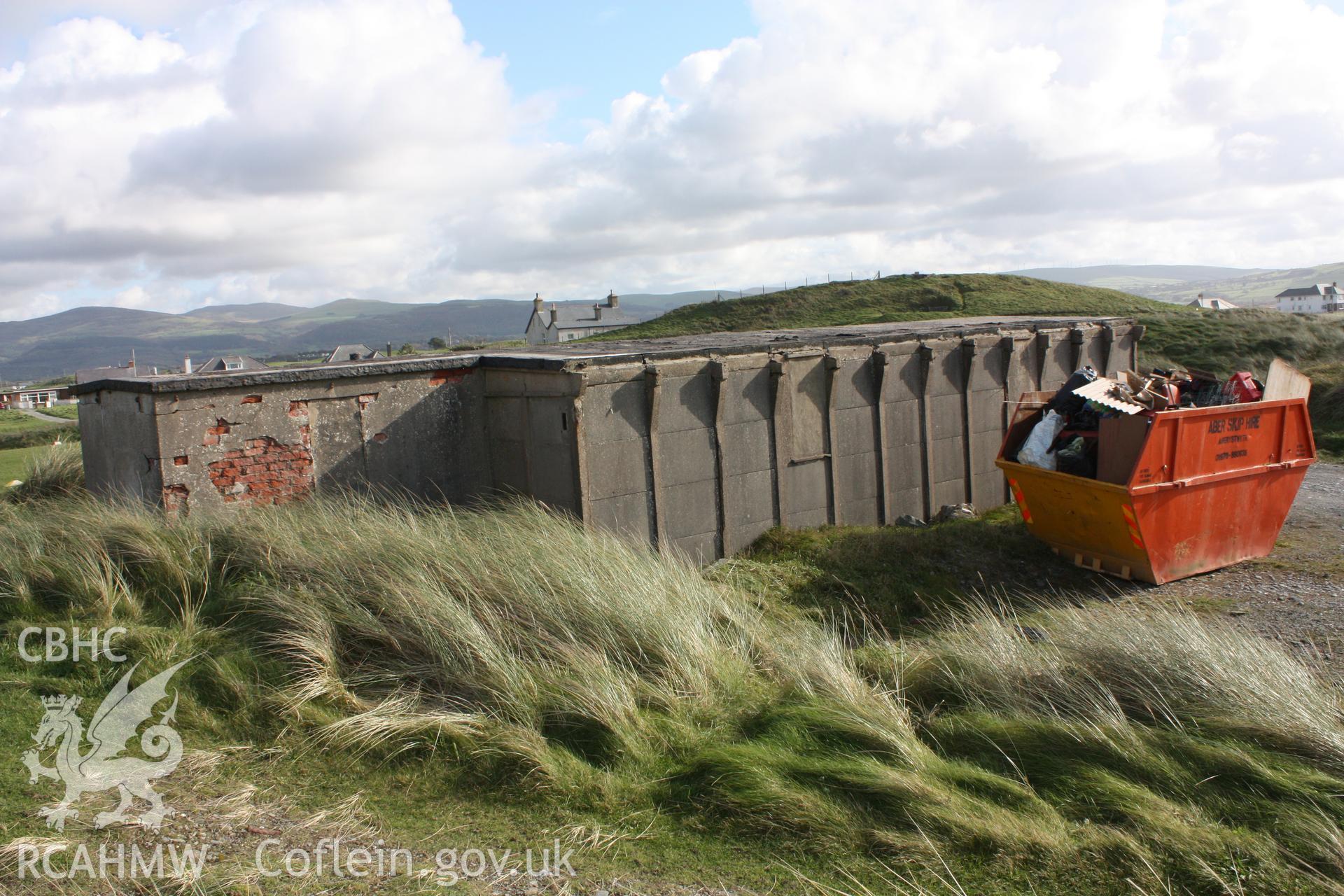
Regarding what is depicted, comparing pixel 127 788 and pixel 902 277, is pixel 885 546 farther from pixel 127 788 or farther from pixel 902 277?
pixel 902 277

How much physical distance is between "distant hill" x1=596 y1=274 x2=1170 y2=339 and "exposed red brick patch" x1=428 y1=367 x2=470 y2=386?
112ft

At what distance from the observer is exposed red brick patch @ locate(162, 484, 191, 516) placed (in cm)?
877

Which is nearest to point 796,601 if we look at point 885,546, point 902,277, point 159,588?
point 885,546

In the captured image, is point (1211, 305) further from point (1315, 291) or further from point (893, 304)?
point (1315, 291)

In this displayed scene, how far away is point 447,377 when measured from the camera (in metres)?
10.4

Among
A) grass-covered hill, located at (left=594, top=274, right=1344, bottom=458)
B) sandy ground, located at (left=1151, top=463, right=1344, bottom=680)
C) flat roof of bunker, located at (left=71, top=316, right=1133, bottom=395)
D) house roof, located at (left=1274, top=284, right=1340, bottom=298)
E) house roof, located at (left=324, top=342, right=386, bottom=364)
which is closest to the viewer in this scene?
sandy ground, located at (left=1151, top=463, right=1344, bottom=680)

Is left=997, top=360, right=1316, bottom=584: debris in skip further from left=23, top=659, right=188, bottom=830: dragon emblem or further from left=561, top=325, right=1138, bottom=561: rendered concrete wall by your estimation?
left=23, top=659, right=188, bottom=830: dragon emblem

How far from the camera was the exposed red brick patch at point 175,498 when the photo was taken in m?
8.77

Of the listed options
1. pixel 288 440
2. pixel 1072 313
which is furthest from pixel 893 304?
pixel 288 440

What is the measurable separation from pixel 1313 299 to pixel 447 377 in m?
141

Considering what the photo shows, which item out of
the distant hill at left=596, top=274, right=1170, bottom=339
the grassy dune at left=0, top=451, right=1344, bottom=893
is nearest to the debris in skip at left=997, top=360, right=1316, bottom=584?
the grassy dune at left=0, top=451, right=1344, bottom=893

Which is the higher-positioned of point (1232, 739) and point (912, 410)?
point (912, 410)

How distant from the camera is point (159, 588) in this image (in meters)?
7.16

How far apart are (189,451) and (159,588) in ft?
7.03
